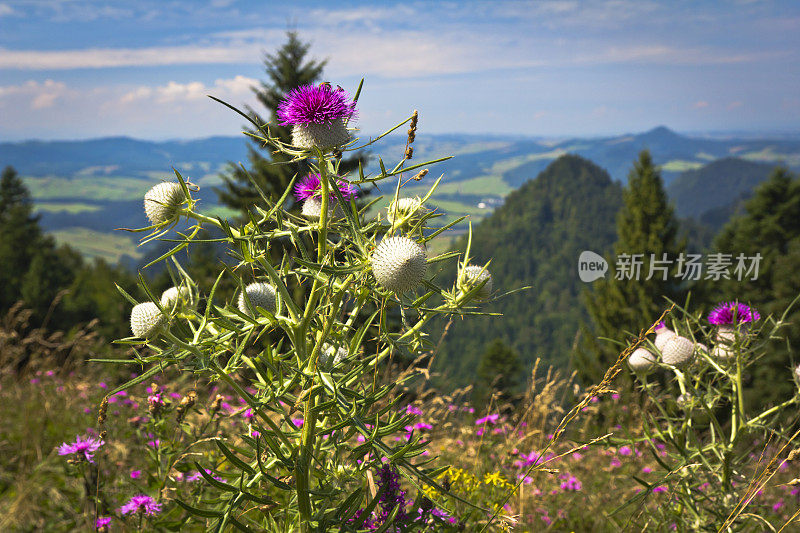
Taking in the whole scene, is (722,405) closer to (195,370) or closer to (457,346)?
(195,370)

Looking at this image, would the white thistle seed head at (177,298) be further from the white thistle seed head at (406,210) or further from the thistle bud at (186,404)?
the white thistle seed head at (406,210)

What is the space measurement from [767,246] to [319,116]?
36.7 metres

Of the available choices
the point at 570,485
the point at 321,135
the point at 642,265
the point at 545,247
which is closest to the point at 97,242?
the point at 545,247

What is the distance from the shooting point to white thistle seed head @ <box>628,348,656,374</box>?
311 cm

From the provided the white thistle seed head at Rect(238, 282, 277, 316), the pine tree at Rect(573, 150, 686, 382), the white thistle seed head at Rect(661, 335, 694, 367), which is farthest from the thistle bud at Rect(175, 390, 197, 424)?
the pine tree at Rect(573, 150, 686, 382)

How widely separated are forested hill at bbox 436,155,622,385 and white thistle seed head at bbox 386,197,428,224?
87.4 m

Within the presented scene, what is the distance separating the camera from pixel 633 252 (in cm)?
3186

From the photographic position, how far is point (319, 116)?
184 centimetres

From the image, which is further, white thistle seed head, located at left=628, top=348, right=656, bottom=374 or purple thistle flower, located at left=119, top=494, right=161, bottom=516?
white thistle seed head, located at left=628, top=348, right=656, bottom=374

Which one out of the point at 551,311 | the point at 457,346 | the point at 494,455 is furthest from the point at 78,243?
the point at 494,455

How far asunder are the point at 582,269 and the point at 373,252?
35.5ft

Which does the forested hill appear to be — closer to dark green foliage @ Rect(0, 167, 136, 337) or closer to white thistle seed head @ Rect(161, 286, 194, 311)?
dark green foliage @ Rect(0, 167, 136, 337)

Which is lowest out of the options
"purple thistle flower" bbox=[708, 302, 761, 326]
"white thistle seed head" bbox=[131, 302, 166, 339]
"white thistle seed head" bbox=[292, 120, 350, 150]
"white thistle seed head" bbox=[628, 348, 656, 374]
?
"white thistle seed head" bbox=[628, 348, 656, 374]

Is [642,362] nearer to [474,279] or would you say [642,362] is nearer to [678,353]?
[678,353]
